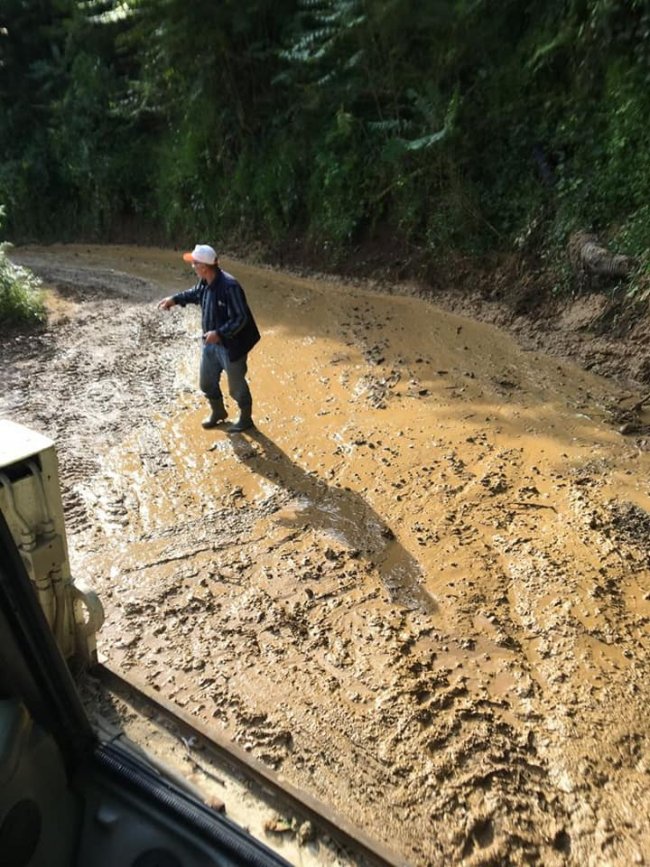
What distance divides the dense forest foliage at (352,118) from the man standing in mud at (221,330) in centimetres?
474

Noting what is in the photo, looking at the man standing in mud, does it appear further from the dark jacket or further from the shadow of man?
the shadow of man

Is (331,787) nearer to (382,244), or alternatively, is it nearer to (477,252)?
(477,252)

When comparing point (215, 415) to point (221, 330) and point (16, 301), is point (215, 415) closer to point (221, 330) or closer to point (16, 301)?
point (221, 330)

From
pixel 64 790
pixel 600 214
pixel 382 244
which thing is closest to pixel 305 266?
pixel 382 244

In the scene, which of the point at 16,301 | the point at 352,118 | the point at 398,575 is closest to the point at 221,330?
the point at 398,575

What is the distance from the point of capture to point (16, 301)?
9.48 meters

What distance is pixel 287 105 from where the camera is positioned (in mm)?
13844

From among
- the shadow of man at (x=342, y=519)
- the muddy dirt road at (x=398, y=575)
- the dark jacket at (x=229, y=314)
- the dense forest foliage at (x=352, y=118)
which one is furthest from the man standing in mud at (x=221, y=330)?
the dense forest foliage at (x=352, y=118)

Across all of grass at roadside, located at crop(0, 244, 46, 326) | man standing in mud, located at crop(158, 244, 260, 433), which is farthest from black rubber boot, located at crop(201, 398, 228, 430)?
grass at roadside, located at crop(0, 244, 46, 326)

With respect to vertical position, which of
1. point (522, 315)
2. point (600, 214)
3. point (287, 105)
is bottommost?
point (522, 315)

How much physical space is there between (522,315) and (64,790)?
795cm

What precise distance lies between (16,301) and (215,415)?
496 centimetres

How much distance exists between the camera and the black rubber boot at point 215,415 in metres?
6.40

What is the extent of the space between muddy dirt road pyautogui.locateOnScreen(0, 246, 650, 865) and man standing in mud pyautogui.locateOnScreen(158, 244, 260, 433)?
0.39 m
